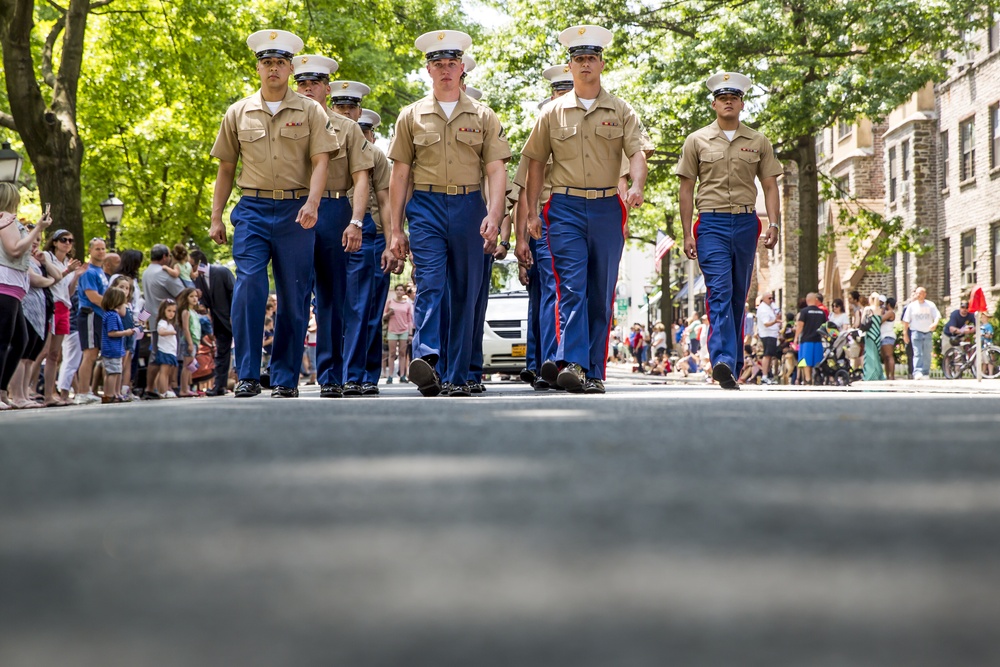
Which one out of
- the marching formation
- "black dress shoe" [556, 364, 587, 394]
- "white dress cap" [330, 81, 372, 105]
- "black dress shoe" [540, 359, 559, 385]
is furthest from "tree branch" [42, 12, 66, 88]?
"black dress shoe" [556, 364, 587, 394]

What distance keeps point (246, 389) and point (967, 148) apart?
32306 mm

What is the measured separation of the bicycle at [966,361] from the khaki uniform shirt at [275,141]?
19.6 meters

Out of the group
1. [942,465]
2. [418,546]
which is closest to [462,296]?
[942,465]

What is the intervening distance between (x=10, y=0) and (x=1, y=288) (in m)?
9.87

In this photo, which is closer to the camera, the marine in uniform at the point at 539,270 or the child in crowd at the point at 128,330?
the marine in uniform at the point at 539,270

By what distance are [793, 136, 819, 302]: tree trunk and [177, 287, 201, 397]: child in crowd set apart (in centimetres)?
1388

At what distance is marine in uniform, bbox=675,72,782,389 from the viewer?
1171 centimetres

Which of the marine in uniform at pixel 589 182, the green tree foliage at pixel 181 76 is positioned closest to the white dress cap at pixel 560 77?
the marine in uniform at pixel 589 182

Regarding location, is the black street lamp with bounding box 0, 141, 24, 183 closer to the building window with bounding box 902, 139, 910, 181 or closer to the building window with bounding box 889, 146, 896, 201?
the building window with bounding box 902, 139, 910, 181

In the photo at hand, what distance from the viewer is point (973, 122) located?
3747 cm

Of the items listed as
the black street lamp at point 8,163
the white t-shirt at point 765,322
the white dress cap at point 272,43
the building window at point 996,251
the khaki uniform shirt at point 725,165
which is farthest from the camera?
the building window at point 996,251

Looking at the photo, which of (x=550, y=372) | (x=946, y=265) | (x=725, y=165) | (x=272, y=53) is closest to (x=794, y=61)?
(x=725, y=165)

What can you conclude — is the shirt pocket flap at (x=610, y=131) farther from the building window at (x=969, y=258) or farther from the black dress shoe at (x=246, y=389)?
the building window at (x=969, y=258)

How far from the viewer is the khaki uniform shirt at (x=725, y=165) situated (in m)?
12.0
